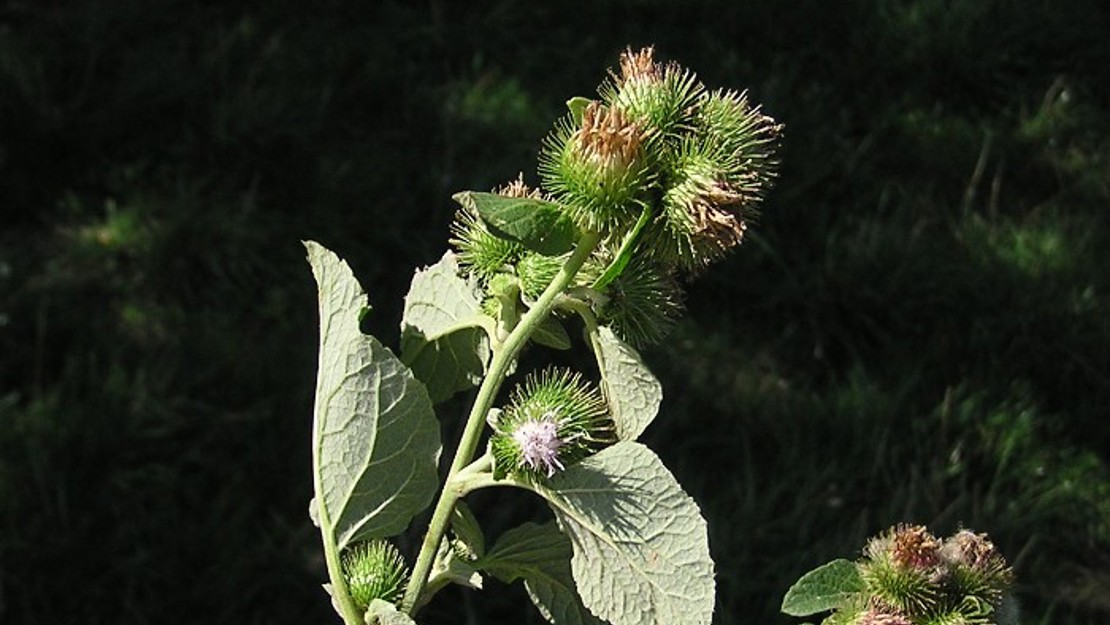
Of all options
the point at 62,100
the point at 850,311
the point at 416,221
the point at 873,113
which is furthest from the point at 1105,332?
the point at 62,100

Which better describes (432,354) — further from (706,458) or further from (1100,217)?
(1100,217)

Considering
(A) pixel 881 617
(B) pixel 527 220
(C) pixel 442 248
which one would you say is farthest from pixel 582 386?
(C) pixel 442 248

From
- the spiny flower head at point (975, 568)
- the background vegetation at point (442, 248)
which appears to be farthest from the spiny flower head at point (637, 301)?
the background vegetation at point (442, 248)

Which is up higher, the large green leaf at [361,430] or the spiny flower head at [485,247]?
the spiny flower head at [485,247]

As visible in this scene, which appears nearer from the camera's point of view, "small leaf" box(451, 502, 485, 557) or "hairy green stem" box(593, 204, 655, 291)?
"hairy green stem" box(593, 204, 655, 291)

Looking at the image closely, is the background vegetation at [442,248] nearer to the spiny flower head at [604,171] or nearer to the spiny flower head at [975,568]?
the spiny flower head at [975,568]

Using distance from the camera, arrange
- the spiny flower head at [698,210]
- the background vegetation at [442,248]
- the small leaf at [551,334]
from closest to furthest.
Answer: the spiny flower head at [698,210] < the small leaf at [551,334] < the background vegetation at [442,248]

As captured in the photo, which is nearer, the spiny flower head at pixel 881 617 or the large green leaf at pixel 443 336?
the spiny flower head at pixel 881 617

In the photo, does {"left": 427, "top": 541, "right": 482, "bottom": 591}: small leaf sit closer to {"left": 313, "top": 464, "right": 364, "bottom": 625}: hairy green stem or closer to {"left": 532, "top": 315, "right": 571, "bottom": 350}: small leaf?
{"left": 313, "top": 464, "right": 364, "bottom": 625}: hairy green stem

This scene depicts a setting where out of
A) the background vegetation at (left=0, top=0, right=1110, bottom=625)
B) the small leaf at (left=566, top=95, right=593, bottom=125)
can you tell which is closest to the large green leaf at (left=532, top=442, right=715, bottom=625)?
the small leaf at (left=566, top=95, right=593, bottom=125)
